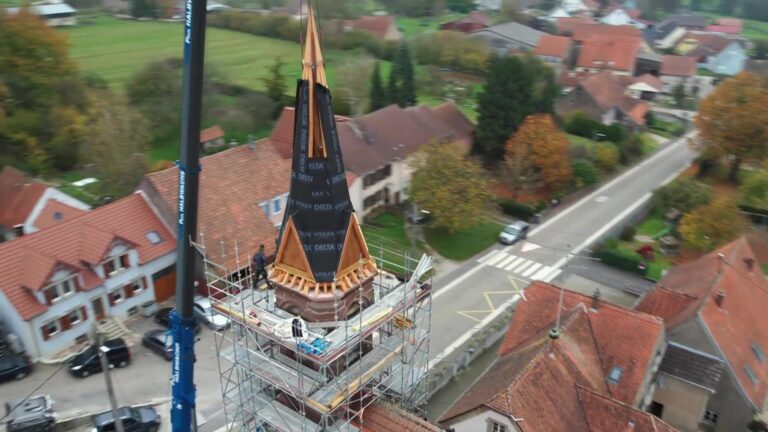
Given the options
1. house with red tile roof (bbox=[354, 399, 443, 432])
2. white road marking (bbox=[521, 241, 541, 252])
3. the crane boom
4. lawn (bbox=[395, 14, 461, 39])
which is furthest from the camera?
lawn (bbox=[395, 14, 461, 39])

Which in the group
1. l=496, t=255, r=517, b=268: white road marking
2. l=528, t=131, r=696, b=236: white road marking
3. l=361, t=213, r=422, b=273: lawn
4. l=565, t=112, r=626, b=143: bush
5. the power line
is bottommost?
the power line

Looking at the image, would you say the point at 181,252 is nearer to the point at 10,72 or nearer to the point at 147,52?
the point at 10,72

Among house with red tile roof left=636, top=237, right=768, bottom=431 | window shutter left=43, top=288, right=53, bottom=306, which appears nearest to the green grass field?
window shutter left=43, top=288, right=53, bottom=306

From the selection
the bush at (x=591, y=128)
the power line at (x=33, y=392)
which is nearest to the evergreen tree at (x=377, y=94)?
the bush at (x=591, y=128)

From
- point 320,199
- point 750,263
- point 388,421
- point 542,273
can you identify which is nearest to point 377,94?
point 542,273

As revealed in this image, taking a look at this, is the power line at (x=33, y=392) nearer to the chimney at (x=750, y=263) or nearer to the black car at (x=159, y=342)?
the black car at (x=159, y=342)

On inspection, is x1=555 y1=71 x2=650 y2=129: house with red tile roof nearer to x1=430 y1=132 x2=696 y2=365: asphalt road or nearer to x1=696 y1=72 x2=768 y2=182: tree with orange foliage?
x1=430 y1=132 x2=696 y2=365: asphalt road

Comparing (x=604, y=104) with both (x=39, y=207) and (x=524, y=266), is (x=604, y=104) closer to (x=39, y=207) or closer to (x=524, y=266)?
(x=524, y=266)

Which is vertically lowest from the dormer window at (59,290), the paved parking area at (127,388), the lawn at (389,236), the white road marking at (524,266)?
the paved parking area at (127,388)
